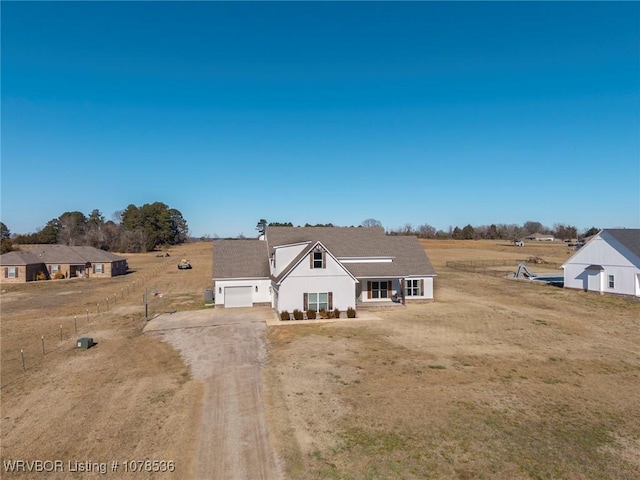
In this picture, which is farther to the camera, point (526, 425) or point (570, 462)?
point (526, 425)

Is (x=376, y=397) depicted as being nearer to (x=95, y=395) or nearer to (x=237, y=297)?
(x=95, y=395)

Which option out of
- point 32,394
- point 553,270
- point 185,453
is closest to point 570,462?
point 185,453

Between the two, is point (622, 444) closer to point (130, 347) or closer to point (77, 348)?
point (130, 347)

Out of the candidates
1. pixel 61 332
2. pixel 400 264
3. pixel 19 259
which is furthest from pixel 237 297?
pixel 19 259

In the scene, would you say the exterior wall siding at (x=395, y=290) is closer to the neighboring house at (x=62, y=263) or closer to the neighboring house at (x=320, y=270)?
the neighboring house at (x=320, y=270)

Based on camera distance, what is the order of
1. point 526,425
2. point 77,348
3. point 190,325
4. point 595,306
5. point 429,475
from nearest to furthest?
point 429,475 < point 526,425 < point 77,348 < point 190,325 < point 595,306

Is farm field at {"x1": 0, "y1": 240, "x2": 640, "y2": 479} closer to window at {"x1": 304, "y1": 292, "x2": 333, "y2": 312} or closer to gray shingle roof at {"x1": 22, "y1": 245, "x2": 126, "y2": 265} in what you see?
window at {"x1": 304, "y1": 292, "x2": 333, "y2": 312}
